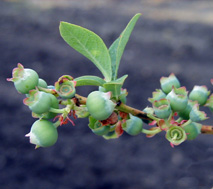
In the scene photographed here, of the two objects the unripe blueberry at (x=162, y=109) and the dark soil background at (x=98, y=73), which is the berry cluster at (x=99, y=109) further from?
the dark soil background at (x=98, y=73)

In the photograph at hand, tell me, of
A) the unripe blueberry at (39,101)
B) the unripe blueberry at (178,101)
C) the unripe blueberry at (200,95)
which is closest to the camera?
the unripe blueberry at (39,101)

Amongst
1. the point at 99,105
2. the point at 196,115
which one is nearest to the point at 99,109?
the point at 99,105

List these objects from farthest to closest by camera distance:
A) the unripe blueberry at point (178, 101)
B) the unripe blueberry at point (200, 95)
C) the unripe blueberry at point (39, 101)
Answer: the unripe blueberry at point (200, 95), the unripe blueberry at point (178, 101), the unripe blueberry at point (39, 101)

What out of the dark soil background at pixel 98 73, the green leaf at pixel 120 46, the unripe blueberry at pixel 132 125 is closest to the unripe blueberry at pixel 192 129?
the unripe blueberry at pixel 132 125

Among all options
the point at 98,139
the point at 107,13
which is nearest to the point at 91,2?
the point at 107,13

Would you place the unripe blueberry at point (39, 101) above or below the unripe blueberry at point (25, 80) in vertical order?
below

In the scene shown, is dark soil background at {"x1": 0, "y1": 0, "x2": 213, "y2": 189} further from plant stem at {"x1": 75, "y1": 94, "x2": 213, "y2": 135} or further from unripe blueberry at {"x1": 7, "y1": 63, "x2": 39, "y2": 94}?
unripe blueberry at {"x1": 7, "y1": 63, "x2": 39, "y2": 94}
